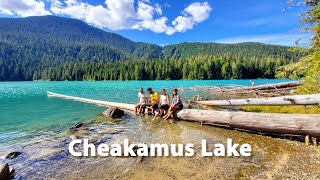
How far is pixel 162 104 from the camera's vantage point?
1694 cm

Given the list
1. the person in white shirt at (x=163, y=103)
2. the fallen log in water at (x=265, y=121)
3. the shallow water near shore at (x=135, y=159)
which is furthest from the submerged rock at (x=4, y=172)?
the person in white shirt at (x=163, y=103)

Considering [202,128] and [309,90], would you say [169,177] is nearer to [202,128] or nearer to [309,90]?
[202,128]

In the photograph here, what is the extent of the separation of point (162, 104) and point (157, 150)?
7743 millimetres

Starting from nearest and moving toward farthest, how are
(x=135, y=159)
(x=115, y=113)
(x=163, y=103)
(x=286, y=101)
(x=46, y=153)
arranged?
(x=135, y=159) → (x=46, y=153) → (x=286, y=101) → (x=163, y=103) → (x=115, y=113)

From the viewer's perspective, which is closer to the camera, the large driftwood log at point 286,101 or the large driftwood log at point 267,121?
the large driftwood log at point 267,121

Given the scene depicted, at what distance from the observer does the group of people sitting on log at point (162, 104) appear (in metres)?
16.0

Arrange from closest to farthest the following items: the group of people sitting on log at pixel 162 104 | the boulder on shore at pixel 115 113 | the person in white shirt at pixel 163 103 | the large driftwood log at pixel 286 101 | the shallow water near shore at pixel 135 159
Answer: the shallow water near shore at pixel 135 159
the large driftwood log at pixel 286 101
the group of people sitting on log at pixel 162 104
the person in white shirt at pixel 163 103
the boulder on shore at pixel 115 113

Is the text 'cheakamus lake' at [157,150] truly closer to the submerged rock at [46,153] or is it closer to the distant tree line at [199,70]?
the submerged rock at [46,153]

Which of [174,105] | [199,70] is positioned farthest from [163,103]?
[199,70]

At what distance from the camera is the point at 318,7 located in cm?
1341

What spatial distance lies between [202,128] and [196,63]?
441 ft

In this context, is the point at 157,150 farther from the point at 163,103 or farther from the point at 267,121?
the point at 163,103

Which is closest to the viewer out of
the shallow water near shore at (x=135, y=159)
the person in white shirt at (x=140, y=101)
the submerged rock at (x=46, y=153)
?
the shallow water near shore at (x=135, y=159)

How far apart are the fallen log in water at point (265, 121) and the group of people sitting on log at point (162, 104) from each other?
1.65 metres
